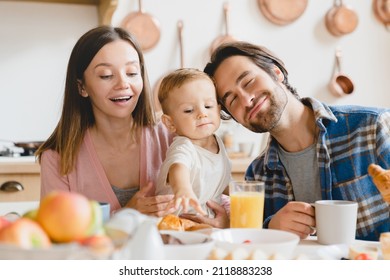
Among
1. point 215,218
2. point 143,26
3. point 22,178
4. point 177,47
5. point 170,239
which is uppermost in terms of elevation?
point 143,26

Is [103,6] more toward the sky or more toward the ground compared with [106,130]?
more toward the sky

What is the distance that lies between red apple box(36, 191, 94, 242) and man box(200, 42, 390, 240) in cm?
83

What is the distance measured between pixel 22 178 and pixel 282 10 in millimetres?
1986

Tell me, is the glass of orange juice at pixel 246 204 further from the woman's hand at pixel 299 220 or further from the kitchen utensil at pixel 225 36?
the kitchen utensil at pixel 225 36

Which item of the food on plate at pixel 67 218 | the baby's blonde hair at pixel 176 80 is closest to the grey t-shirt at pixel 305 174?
the baby's blonde hair at pixel 176 80

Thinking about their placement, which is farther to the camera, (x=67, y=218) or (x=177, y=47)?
(x=177, y=47)

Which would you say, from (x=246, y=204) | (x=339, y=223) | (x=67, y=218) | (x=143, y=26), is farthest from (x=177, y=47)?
(x=67, y=218)

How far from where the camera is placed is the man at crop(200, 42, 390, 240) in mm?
1398

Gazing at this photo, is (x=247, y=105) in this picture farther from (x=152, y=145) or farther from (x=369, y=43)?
(x=369, y=43)

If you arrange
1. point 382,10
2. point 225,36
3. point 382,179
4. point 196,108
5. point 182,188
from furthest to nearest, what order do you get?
1. point 382,10
2. point 225,36
3. point 196,108
4. point 182,188
5. point 382,179

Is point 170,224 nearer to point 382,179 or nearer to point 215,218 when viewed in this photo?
point 215,218

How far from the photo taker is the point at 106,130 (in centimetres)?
162

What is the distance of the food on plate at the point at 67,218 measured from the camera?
0.58 meters
